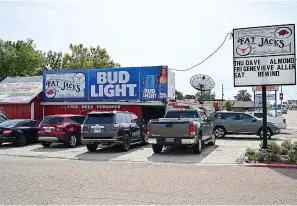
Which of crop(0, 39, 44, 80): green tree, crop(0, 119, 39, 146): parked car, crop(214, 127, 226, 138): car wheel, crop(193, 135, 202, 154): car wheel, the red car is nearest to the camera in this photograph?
crop(193, 135, 202, 154): car wheel

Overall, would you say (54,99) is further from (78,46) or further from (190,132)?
(78,46)

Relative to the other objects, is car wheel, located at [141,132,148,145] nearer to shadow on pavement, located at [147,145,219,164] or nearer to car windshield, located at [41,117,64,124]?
shadow on pavement, located at [147,145,219,164]

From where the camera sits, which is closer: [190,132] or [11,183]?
[11,183]

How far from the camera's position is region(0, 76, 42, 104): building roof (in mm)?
24948

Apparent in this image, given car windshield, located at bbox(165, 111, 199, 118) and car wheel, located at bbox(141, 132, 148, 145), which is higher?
car windshield, located at bbox(165, 111, 199, 118)

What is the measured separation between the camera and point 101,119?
14.9m

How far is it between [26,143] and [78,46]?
1677 inches

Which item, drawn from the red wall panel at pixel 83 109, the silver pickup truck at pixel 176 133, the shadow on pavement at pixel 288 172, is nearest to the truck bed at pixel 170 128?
the silver pickup truck at pixel 176 133

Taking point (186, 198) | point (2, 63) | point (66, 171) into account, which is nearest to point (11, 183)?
point (66, 171)

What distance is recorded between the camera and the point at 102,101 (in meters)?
24.3

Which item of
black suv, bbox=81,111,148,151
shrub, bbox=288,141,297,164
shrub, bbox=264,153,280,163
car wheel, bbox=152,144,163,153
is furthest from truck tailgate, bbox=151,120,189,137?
shrub, bbox=288,141,297,164

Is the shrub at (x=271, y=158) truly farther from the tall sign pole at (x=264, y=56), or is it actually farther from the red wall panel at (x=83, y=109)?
the red wall panel at (x=83, y=109)

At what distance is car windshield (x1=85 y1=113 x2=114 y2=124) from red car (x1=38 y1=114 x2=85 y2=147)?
7.80 feet

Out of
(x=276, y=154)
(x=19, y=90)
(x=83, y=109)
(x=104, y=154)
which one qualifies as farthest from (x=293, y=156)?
(x=19, y=90)
